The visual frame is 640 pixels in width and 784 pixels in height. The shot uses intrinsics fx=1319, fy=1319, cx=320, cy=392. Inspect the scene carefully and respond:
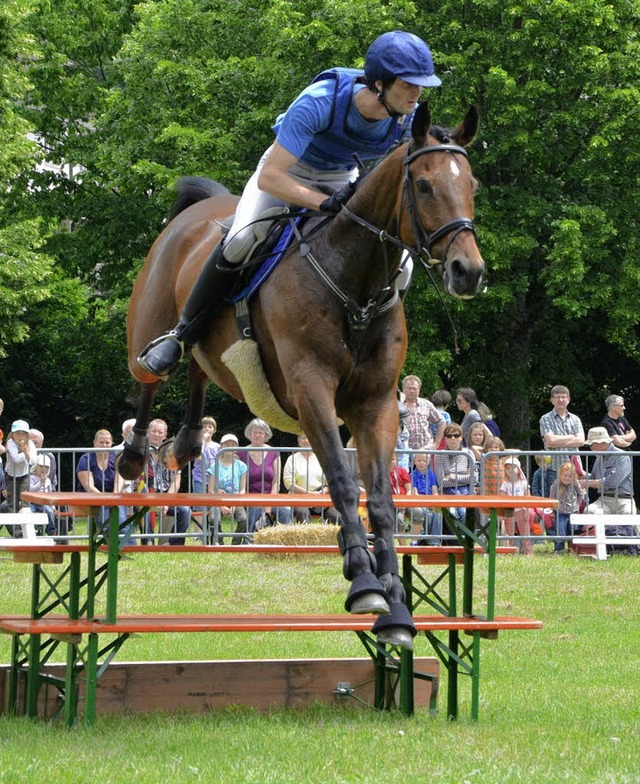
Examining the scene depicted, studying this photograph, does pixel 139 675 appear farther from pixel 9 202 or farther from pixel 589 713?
pixel 9 202

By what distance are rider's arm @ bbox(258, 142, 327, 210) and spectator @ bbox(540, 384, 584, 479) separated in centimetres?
1028

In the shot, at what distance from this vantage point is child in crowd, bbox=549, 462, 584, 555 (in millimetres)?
15914

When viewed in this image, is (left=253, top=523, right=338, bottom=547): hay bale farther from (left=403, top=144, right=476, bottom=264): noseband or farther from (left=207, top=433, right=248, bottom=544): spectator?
(left=403, top=144, right=476, bottom=264): noseband

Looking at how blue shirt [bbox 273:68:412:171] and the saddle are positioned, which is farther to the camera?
the saddle

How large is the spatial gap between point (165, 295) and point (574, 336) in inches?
940

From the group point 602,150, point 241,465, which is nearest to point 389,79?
point 241,465

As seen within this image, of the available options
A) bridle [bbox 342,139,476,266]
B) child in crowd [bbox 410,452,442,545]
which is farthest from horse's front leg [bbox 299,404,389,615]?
child in crowd [bbox 410,452,442,545]

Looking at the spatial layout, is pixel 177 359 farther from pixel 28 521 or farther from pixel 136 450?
pixel 28 521

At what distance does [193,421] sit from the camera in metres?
9.08

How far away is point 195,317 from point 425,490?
25.7 ft

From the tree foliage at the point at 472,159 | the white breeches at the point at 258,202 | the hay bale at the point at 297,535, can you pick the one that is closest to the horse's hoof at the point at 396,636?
the white breeches at the point at 258,202

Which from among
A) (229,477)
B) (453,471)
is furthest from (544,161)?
(229,477)

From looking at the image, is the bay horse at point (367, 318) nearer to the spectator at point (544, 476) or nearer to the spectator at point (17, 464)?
the spectator at point (17, 464)

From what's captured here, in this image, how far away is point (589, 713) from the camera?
793 centimetres
